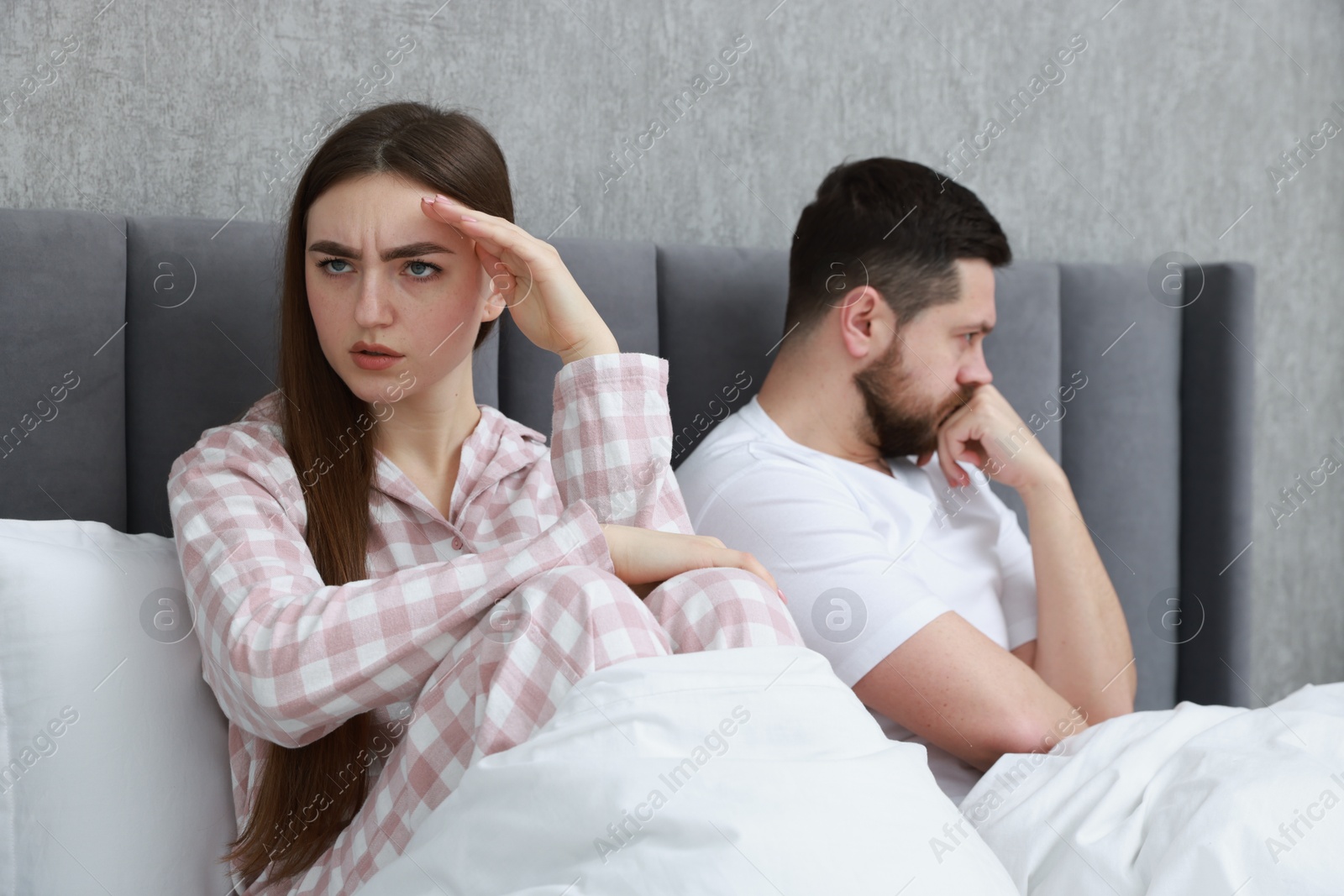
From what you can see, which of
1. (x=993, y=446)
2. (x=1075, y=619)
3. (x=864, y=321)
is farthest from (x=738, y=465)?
(x=1075, y=619)

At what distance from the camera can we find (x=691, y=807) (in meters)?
0.67

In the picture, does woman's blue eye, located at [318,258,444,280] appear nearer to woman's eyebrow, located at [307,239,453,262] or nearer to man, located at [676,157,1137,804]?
woman's eyebrow, located at [307,239,453,262]

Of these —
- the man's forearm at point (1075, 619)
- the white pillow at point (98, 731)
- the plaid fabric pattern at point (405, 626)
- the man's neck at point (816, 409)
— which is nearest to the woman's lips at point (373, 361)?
the plaid fabric pattern at point (405, 626)

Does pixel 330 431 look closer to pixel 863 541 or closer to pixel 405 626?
pixel 405 626

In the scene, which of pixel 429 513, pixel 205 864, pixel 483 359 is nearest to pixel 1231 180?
pixel 483 359

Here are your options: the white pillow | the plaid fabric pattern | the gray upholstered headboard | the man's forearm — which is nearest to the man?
the man's forearm

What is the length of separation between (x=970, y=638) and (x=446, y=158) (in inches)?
29.2

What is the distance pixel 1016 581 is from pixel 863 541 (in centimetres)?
36

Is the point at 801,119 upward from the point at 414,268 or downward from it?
upward

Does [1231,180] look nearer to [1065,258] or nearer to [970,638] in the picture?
[1065,258]

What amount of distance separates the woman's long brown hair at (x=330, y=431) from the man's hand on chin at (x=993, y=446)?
2.18ft

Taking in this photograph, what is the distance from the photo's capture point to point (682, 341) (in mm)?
1448

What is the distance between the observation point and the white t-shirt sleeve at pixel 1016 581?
143 cm

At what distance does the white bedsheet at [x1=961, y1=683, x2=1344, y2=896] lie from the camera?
31.8 inches
